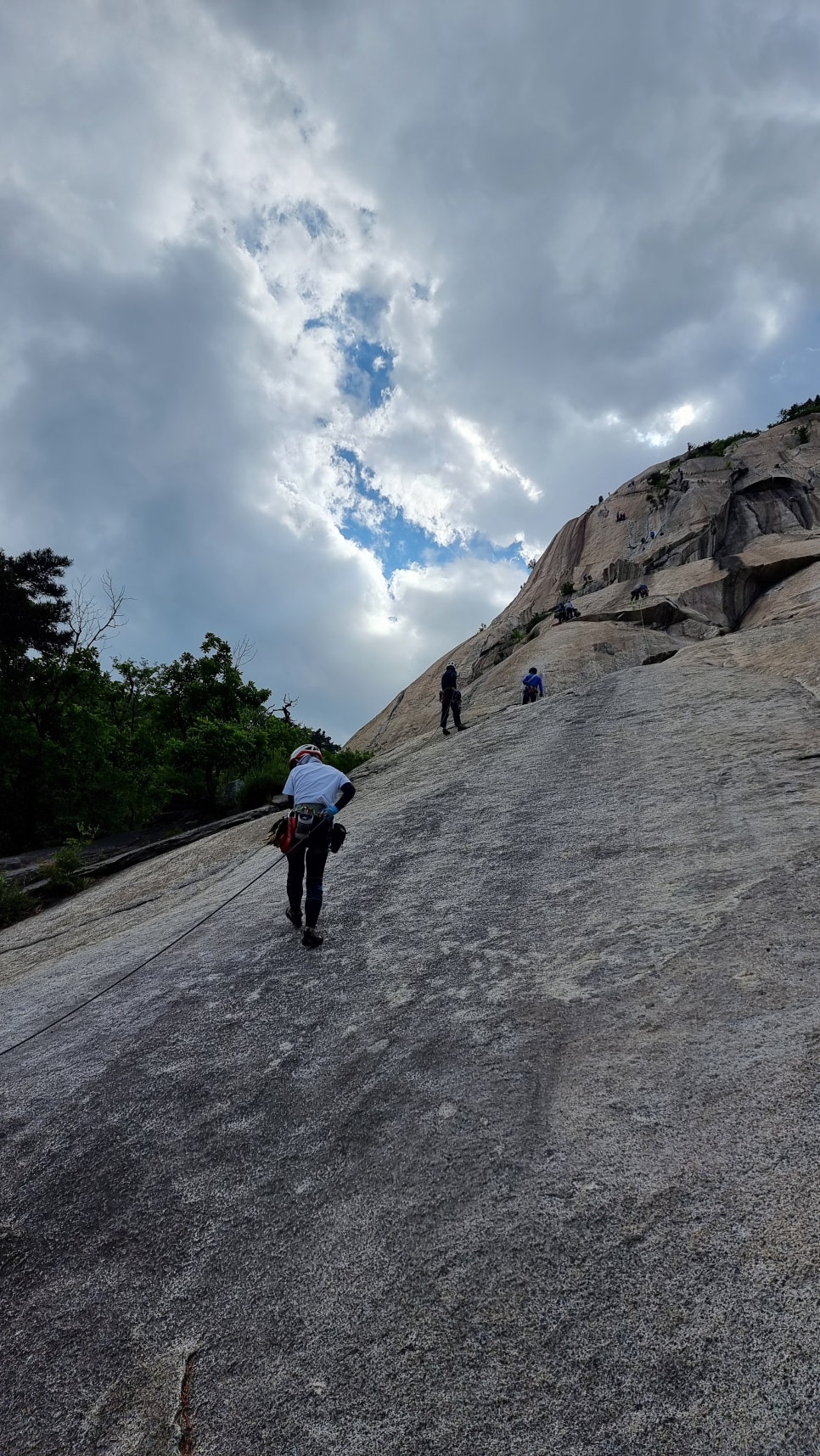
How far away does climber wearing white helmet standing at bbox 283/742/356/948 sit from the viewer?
620cm

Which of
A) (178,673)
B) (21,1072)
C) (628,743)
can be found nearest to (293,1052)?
(21,1072)

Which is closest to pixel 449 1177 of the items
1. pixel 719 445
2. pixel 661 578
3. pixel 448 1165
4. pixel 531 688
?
pixel 448 1165

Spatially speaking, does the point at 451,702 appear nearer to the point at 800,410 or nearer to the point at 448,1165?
the point at 448,1165

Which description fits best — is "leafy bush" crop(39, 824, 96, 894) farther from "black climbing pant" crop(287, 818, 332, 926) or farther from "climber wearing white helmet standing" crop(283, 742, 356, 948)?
"black climbing pant" crop(287, 818, 332, 926)

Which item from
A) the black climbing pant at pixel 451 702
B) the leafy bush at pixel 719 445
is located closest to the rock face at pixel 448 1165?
the black climbing pant at pixel 451 702

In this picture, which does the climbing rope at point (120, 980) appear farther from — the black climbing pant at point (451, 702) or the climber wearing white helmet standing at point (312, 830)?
the black climbing pant at point (451, 702)

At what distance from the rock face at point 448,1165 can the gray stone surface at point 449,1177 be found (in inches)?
0.6

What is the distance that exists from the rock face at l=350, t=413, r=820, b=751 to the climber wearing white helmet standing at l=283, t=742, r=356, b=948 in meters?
10.1

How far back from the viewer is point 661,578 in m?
31.1

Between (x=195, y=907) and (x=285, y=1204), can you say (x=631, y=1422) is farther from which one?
(x=195, y=907)

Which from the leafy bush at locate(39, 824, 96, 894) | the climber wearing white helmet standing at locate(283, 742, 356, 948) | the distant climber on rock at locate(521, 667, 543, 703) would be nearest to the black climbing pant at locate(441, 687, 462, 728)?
the distant climber on rock at locate(521, 667, 543, 703)

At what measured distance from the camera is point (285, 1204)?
3.13 m

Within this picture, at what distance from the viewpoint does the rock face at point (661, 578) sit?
22453 millimetres

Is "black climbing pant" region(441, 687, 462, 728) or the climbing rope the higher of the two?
"black climbing pant" region(441, 687, 462, 728)
